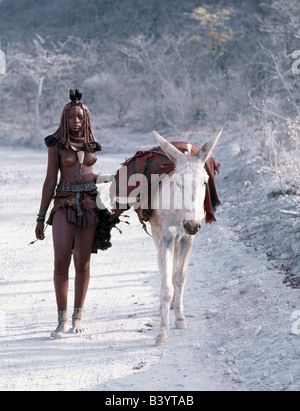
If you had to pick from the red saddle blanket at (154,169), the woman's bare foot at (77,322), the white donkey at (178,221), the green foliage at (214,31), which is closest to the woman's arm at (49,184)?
the red saddle blanket at (154,169)

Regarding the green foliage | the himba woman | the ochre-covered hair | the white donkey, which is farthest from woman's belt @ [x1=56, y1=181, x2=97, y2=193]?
the green foliage

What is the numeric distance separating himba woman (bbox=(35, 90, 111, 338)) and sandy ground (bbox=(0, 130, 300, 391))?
39 centimetres

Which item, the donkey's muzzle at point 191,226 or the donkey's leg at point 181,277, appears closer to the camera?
the donkey's muzzle at point 191,226

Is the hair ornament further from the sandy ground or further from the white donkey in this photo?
the sandy ground

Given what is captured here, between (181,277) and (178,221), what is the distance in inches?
24.9

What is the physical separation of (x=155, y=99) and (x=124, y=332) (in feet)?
78.9

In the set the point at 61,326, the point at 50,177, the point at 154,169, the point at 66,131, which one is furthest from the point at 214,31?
the point at 61,326

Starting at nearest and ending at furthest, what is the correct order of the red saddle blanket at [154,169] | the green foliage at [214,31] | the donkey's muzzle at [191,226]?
the donkey's muzzle at [191,226]
the red saddle blanket at [154,169]
the green foliage at [214,31]

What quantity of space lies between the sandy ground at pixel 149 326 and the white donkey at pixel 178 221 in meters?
0.27

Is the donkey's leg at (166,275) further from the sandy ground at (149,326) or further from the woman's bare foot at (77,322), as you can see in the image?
the woman's bare foot at (77,322)

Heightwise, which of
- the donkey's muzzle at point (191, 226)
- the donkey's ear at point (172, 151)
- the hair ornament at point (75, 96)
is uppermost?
the hair ornament at point (75, 96)

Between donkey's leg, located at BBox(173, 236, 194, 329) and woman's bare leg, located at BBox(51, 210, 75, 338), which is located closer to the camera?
woman's bare leg, located at BBox(51, 210, 75, 338)

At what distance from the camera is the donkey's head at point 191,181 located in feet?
13.0

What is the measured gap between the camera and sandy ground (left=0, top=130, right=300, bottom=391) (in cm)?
374
